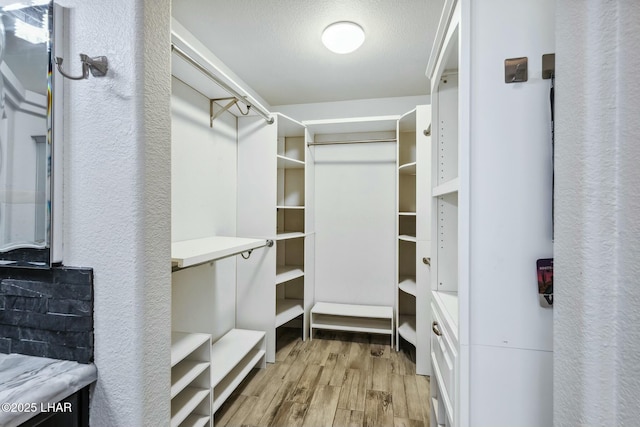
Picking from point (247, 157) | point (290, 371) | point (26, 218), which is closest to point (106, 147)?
point (26, 218)

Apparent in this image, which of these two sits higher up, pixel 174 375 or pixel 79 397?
pixel 79 397

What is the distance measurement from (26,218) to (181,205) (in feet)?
3.34

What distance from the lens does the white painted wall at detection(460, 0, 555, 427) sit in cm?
81

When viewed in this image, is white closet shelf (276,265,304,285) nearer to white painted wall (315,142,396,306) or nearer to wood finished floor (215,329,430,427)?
white painted wall (315,142,396,306)

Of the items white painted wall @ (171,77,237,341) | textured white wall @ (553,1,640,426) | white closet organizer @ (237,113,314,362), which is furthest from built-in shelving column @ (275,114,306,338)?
textured white wall @ (553,1,640,426)

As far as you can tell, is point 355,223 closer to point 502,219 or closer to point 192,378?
point 192,378

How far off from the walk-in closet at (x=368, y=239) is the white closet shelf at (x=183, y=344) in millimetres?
15

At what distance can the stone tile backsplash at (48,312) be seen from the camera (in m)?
0.81

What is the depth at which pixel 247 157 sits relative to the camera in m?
2.49

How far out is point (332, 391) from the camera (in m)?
2.03

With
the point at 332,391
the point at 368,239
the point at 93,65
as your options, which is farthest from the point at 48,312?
the point at 368,239

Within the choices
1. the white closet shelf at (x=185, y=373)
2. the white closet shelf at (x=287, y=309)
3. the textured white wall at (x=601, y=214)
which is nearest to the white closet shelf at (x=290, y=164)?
the white closet shelf at (x=287, y=309)

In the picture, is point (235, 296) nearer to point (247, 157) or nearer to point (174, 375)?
point (174, 375)

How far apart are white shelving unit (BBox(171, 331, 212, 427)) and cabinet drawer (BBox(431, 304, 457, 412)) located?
1.17 meters
